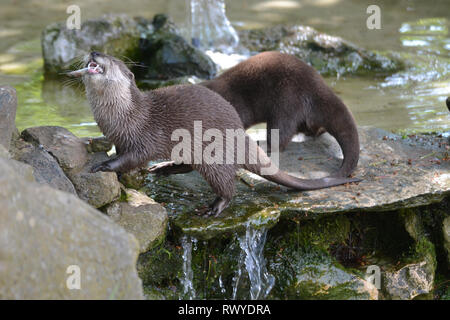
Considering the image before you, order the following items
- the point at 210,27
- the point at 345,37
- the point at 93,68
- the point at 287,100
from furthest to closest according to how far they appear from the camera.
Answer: the point at 345,37
the point at 210,27
the point at 287,100
the point at 93,68

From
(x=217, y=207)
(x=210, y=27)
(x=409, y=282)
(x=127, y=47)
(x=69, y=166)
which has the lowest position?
(x=409, y=282)

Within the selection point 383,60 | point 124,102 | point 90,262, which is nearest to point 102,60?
point 124,102

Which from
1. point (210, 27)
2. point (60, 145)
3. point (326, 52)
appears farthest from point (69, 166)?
point (210, 27)

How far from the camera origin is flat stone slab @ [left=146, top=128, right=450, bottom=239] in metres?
2.45

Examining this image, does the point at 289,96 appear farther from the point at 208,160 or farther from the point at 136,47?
the point at 136,47

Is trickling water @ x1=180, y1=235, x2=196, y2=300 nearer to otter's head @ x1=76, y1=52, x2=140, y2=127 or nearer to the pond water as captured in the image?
otter's head @ x1=76, y1=52, x2=140, y2=127

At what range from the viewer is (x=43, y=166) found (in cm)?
221

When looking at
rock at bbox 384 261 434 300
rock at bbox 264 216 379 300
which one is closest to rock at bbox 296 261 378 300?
rock at bbox 264 216 379 300

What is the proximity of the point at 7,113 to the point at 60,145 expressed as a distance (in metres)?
0.26

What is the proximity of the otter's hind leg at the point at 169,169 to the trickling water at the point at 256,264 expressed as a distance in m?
0.57

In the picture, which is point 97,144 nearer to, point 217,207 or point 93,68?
point 93,68

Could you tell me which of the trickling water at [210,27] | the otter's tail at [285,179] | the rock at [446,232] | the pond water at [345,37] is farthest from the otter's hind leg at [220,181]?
the trickling water at [210,27]

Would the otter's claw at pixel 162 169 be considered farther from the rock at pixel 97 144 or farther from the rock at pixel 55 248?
the rock at pixel 55 248
